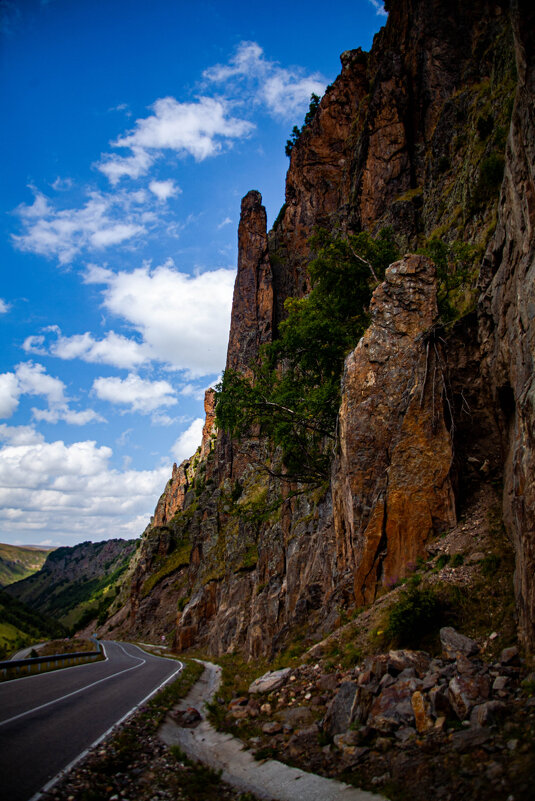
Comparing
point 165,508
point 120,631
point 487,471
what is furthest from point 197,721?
point 165,508

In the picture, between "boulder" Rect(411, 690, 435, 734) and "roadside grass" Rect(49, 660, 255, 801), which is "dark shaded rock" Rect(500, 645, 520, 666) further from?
"roadside grass" Rect(49, 660, 255, 801)

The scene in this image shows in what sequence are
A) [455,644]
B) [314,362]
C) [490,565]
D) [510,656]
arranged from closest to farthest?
1. [510,656]
2. [455,644]
3. [490,565]
4. [314,362]

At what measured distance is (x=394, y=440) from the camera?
13828mm

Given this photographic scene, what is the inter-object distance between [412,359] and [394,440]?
122 inches

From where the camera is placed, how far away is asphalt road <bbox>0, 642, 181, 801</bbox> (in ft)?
19.8

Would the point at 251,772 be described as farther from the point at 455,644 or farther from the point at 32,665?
the point at 32,665

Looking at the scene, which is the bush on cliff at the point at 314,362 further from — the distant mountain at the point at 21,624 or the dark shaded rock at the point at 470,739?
the distant mountain at the point at 21,624

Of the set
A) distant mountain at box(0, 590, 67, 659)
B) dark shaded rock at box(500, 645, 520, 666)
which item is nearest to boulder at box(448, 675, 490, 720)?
dark shaded rock at box(500, 645, 520, 666)

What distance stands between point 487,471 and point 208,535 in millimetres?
48023

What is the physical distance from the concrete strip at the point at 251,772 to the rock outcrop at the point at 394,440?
6.32m

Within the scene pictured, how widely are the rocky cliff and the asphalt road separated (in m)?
7.33

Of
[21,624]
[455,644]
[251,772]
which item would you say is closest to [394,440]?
[455,644]

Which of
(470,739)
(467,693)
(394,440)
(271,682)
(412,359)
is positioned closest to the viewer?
(470,739)

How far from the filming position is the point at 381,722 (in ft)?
20.7
